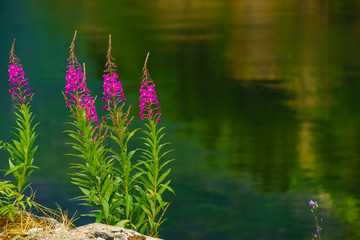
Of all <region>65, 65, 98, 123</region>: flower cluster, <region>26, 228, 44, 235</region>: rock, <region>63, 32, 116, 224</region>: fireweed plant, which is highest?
<region>65, 65, 98, 123</region>: flower cluster

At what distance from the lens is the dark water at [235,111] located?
8578 mm

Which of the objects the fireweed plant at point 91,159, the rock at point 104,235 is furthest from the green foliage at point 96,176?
the rock at point 104,235

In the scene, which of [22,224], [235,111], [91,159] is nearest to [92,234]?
[22,224]

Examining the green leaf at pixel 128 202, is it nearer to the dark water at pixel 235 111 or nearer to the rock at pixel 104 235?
the rock at pixel 104 235

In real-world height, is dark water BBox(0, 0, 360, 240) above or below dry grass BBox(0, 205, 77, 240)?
below

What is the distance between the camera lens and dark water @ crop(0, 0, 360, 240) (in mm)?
8578

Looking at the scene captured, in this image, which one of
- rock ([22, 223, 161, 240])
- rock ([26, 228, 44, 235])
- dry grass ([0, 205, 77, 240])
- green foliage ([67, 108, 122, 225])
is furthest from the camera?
green foliage ([67, 108, 122, 225])

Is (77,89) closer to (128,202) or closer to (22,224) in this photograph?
(128,202)

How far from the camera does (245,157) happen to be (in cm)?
1076

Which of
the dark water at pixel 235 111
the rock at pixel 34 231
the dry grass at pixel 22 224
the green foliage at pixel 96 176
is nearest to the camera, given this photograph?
the rock at pixel 34 231

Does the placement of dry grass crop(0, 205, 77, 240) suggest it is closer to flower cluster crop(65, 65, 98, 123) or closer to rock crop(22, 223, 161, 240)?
rock crop(22, 223, 161, 240)

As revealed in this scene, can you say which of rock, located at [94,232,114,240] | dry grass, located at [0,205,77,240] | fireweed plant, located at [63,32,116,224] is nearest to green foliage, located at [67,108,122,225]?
fireweed plant, located at [63,32,116,224]

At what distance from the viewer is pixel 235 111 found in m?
14.1

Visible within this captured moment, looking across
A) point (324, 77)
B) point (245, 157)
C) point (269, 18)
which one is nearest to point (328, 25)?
point (269, 18)
